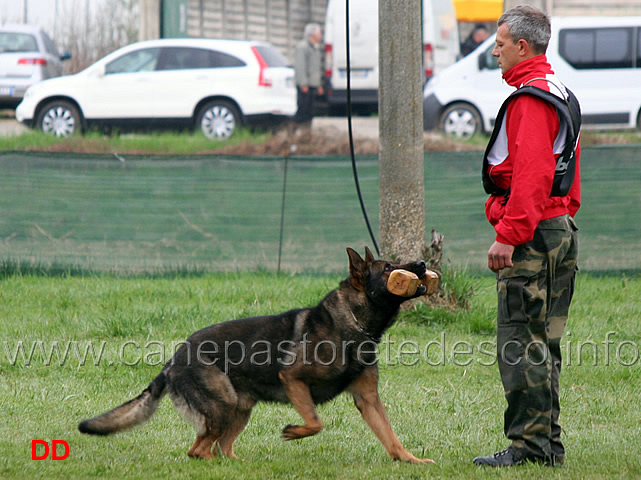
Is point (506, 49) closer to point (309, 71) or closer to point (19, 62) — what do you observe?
point (309, 71)

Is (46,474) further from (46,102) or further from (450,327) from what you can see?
(46,102)

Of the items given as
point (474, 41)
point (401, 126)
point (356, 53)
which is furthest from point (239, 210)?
point (474, 41)

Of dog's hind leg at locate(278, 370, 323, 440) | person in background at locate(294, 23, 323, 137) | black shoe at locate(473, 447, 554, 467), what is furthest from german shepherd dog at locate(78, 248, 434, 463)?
person in background at locate(294, 23, 323, 137)

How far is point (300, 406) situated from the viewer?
13.9 ft

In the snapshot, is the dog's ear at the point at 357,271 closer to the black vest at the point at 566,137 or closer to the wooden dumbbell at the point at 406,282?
the wooden dumbbell at the point at 406,282

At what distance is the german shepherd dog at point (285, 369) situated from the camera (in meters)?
4.29

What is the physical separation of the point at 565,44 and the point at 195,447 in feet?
42.9

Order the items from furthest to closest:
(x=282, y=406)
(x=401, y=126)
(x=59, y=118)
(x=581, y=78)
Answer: (x=59, y=118), (x=581, y=78), (x=401, y=126), (x=282, y=406)

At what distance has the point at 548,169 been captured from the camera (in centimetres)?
373

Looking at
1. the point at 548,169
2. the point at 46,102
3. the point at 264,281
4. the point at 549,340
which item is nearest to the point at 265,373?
the point at 549,340

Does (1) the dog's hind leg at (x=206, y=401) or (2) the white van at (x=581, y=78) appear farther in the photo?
(2) the white van at (x=581, y=78)

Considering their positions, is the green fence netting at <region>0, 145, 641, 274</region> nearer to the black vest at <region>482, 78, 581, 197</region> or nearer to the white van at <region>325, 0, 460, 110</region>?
the black vest at <region>482, 78, 581, 197</region>

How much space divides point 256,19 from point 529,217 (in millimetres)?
23161

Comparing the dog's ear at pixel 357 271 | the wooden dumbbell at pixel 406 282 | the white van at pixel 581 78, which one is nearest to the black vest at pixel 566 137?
→ the wooden dumbbell at pixel 406 282
